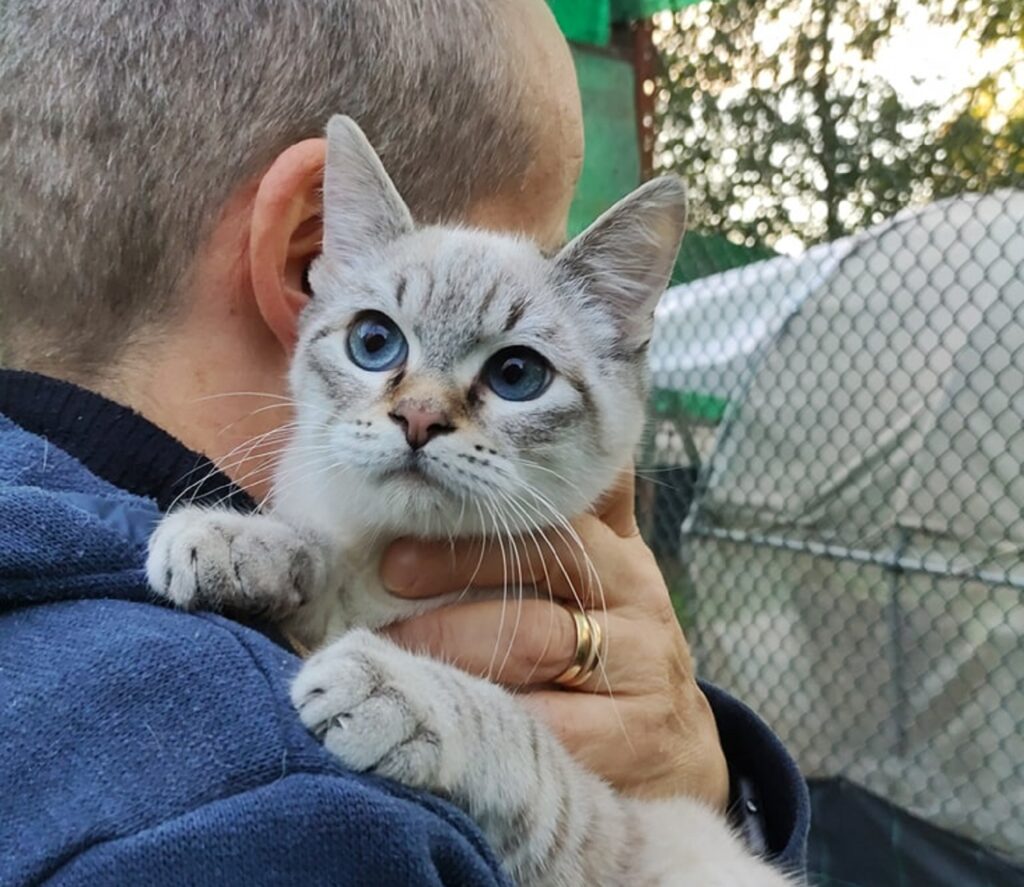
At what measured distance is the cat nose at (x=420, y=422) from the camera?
4.06ft

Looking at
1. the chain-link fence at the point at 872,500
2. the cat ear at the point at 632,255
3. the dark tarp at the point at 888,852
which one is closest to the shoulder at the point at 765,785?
the cat ear at the point at 632,255

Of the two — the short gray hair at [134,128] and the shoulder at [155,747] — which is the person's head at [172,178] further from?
the shoulder at [155,747]

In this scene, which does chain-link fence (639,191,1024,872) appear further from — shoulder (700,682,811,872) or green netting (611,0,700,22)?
shoulder (700,682,811,872)

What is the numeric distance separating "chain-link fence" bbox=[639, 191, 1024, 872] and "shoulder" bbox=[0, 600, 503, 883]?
9.52 ft

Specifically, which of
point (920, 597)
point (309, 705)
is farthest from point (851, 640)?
point (309, 705)

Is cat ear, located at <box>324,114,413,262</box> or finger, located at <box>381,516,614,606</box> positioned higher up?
cat ear, located at <box>324,114,413,262</box>

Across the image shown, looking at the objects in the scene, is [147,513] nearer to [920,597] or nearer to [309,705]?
[309,705]

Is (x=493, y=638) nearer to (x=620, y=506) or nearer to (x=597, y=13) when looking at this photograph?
(x=620, y=506)

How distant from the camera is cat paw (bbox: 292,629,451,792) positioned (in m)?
0.91

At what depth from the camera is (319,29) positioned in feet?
4.77

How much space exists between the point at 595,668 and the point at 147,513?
0.65 m

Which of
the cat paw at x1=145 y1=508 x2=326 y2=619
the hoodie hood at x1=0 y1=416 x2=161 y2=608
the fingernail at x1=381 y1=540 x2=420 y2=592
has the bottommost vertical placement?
the fingernail at x1=381 y1=540 x2=420 y2=592

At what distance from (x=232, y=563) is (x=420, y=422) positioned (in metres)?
→ 0.28

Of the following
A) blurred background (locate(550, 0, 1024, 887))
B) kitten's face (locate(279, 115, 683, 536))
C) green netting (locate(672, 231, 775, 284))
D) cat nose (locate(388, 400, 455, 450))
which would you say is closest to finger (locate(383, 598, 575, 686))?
kitten's face (locate(279, 115, 683, 536))
